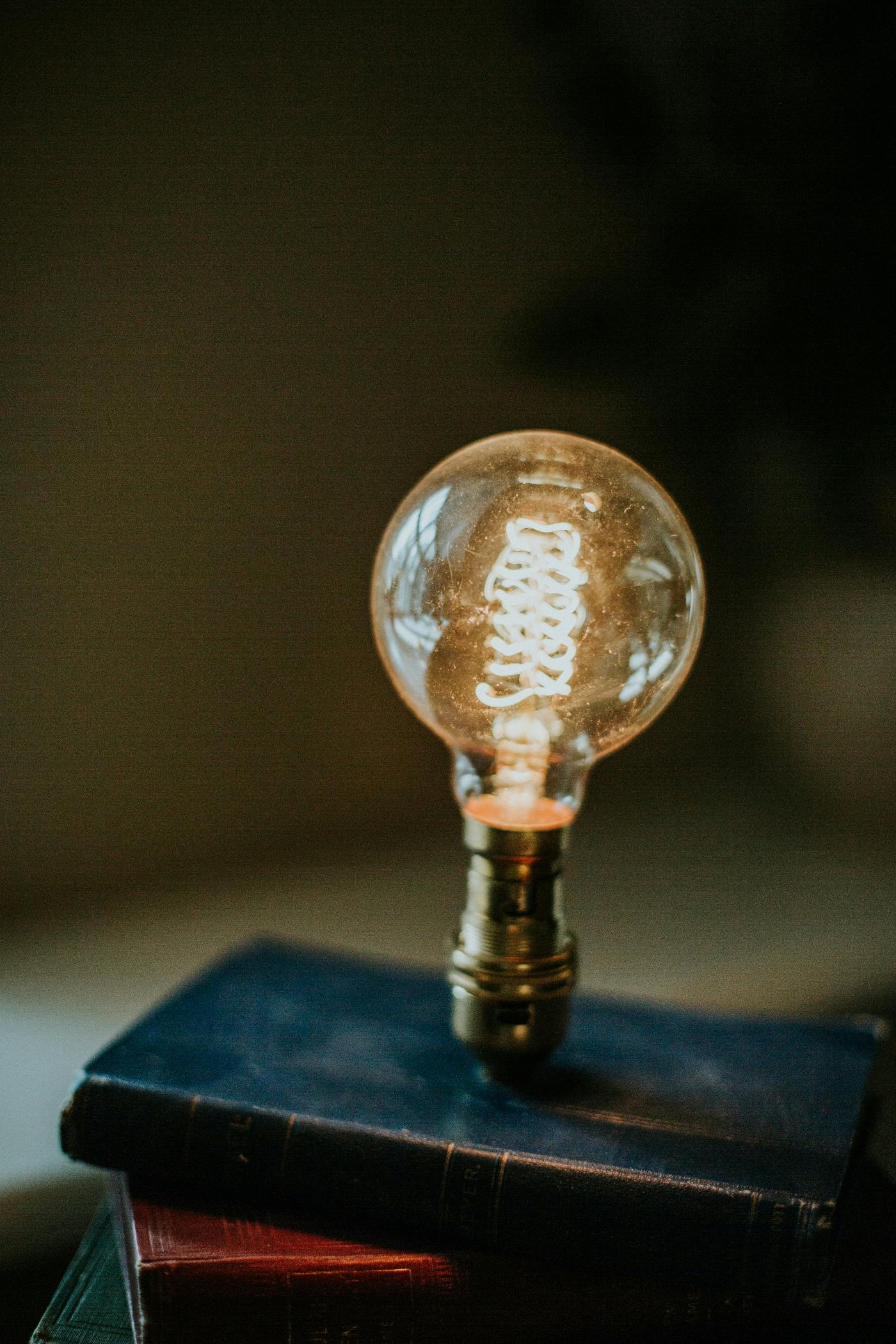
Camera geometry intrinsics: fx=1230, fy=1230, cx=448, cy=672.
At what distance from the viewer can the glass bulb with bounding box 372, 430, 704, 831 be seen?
70 cm

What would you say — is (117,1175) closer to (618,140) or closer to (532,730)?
(532,730)

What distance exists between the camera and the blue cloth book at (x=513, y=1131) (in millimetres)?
615

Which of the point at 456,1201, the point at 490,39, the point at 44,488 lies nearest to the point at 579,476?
the point at 456,1201

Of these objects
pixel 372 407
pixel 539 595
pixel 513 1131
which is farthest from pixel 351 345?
pixel 513 1131

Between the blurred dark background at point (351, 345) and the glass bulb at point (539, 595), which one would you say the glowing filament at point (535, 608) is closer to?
the glass bulb at point (539, 595)

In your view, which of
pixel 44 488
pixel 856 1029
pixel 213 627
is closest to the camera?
pixel 856 1029

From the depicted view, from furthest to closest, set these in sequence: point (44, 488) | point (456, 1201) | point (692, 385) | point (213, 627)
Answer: point (692, 385) < point (213, 627) < point (44, 488) < point (456, 1201)

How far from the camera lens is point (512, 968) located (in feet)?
2.33

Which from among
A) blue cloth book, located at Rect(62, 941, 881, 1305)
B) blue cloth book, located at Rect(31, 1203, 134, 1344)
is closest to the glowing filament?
blue cloth book, located at Rect(62, 941, 881, 1305)

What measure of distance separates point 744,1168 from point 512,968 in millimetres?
162

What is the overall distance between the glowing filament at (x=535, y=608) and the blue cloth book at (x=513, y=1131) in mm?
236

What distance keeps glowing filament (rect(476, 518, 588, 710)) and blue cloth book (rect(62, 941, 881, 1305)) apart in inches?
9.3

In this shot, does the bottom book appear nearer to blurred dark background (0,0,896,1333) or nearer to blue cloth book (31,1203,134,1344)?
blue cloth book (31,1203,134,1344)

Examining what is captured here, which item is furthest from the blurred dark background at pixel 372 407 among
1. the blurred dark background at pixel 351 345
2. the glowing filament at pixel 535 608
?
the glowing filament at pixel 535 608
